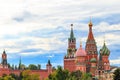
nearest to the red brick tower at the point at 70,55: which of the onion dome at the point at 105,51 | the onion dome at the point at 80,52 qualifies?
the onion dome at the point at 80,52

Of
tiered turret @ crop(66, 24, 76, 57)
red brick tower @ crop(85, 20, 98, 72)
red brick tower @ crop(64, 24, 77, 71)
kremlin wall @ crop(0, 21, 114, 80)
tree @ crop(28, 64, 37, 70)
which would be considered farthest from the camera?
tree @ crop(28, 64, 37, 70)

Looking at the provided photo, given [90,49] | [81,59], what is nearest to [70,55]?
[90,49]

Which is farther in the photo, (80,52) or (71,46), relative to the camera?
(71,46)

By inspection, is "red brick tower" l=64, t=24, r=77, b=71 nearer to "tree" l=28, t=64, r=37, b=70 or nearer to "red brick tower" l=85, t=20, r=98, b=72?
"red brick tower" l=85, t=20, r=98, b=72

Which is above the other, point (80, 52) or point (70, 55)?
point (70, 55)

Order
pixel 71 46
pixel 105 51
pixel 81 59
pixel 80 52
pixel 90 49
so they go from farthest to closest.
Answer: pixel 71 46, pixel 90 49, pixel 105 51, pixel 80 52, pixel 81 59

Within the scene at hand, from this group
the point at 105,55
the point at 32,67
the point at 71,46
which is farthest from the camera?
the point at 32,67

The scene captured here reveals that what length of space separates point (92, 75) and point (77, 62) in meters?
7.96

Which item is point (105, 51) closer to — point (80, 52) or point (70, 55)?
point (80, 52)

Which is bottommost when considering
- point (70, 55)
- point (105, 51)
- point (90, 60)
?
point (90, 60)

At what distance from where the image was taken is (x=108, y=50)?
→ 146 m

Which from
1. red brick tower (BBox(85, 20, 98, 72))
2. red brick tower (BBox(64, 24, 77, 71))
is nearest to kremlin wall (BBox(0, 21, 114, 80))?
red brick tower (BBox(85, 20, 98, 72))

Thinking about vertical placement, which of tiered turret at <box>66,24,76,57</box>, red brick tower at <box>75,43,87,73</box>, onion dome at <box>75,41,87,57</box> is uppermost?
tiered turret at <box>66,24,76,57</box>

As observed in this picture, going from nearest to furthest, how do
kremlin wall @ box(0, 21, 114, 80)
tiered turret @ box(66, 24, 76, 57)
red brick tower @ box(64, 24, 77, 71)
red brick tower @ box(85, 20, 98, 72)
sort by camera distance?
kremlin wall @ box(0, 21, 114, 80) < red brick tower @ box(85, 20, 98, 72) < red brick tower @ box(64, 24, 77, 71) < tiered turret @ box(66, 24, 76, 57)
